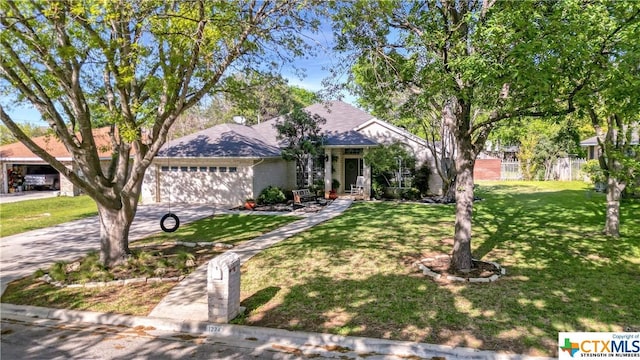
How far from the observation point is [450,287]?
730 centimetres

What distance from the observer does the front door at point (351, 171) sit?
22344 mm

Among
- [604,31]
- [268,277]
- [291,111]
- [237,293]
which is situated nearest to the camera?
[604,31]

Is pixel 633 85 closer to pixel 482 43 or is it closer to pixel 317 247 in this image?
pixel 482 43

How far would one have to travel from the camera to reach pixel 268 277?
798cm

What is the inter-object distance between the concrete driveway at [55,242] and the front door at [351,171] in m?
8.44

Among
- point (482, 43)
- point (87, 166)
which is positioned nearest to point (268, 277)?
point (87, 166)

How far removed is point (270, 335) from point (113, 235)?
5228 mm

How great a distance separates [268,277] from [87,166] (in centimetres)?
470

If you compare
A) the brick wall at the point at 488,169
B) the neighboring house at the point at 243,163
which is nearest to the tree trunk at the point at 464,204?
the neighboring house at the point at 243,163

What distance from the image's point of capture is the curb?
5.00 m

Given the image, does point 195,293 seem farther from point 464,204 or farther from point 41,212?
point 41,212

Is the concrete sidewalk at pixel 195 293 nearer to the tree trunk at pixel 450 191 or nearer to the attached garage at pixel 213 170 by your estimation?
the attached garage at pixel 213 170

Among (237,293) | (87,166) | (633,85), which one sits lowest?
(237,293)

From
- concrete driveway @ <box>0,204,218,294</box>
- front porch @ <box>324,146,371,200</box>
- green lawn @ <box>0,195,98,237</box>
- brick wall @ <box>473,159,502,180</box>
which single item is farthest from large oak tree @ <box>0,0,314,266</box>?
brick wall @ <box>473,159,502,180</box>
